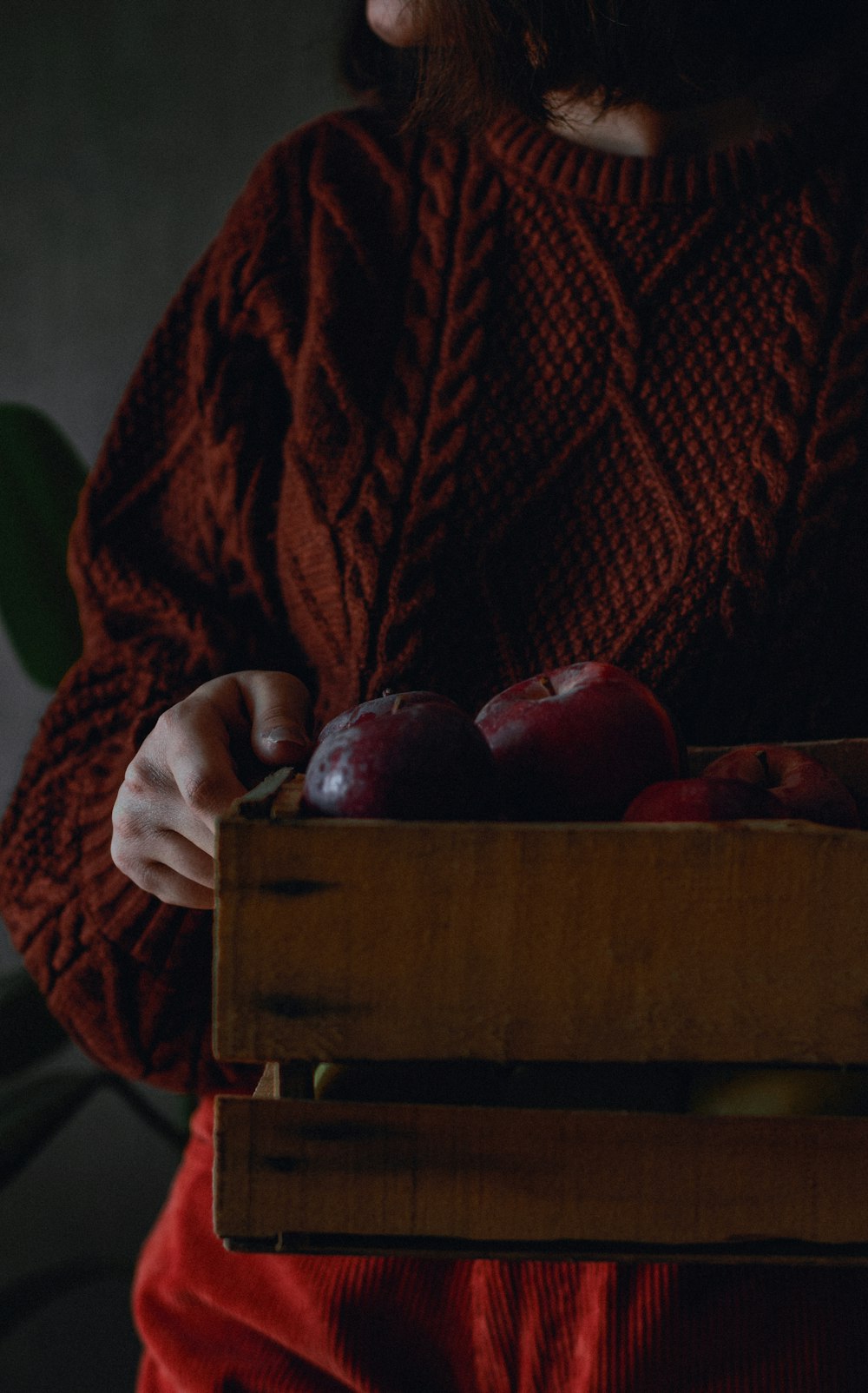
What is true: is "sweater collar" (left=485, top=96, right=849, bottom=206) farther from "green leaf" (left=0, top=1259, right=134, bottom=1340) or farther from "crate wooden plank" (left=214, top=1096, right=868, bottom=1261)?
"green leaf" (left=0, top=1259, right=134, bottom=1340)

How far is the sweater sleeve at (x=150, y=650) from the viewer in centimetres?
73

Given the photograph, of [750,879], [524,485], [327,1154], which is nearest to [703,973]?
[750,879]

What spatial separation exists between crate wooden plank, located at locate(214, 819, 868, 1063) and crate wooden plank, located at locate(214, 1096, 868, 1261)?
34 millimetres

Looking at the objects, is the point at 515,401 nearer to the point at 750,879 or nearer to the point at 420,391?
the point at 420,391

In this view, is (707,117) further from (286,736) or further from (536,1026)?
(536,1026)

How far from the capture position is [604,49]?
688 millimetres

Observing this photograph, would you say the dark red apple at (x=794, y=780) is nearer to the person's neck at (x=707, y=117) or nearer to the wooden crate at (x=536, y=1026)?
the wooden crate at (x=536, y=1026)

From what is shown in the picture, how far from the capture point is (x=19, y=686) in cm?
150

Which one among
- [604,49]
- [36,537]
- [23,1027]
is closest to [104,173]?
[36,537]

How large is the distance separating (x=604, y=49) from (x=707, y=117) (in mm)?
115

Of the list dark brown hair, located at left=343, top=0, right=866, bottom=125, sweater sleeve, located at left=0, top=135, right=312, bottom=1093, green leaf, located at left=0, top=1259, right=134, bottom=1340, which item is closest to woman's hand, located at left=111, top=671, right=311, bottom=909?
sweater sleeve, located at left=0, top=135, right=312, bottom=1093

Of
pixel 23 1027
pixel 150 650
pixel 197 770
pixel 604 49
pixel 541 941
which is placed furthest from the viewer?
pixel 23 1027

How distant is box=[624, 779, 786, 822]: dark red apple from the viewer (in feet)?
1.33

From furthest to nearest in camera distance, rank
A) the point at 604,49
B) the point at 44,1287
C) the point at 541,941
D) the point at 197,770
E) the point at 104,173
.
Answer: the point at 104,173 < the point at 44,1287 < the point at 604,49 < the point at 197,770 < the point at 541,941
